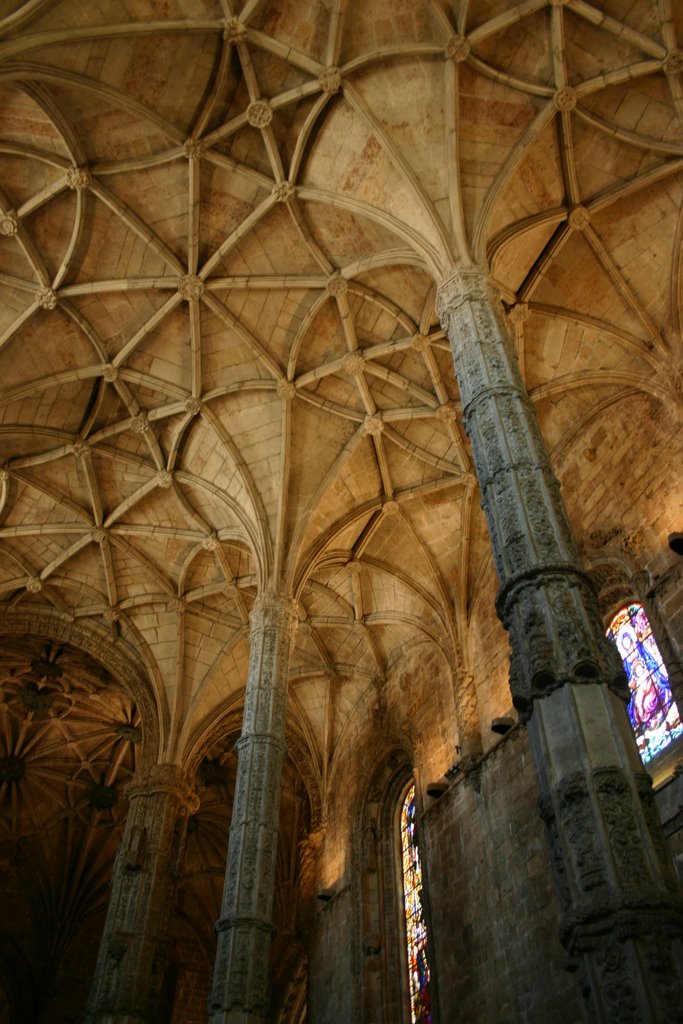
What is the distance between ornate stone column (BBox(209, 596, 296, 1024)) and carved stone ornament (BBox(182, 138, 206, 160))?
7.85 meters

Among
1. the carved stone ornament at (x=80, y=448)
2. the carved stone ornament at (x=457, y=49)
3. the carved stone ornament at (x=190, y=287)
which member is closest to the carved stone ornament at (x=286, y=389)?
the carved stone ornament at (x=190, y=287)

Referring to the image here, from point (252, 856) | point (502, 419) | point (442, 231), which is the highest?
point (442, 231)

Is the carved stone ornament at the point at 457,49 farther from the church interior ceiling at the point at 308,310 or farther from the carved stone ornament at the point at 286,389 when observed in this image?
the carved stone ornament at the point at 286,389

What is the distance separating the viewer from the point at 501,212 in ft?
43.1

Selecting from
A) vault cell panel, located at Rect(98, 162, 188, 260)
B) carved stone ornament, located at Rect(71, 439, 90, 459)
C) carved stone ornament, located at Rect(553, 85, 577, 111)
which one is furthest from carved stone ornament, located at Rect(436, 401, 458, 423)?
carved stone ornament, located at Rect(71, 439, 90, 459)

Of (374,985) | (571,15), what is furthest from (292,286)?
(374,985)

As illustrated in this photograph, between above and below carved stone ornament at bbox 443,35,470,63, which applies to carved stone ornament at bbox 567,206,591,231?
below

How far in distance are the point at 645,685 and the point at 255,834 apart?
624 centimetres

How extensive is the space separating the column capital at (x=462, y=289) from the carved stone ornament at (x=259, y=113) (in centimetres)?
459

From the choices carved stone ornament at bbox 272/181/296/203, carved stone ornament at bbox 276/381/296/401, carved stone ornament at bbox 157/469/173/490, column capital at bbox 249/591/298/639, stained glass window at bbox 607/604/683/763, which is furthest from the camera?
carved stone ornament at bbox 157/469/173/490

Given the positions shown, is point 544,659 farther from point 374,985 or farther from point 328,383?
point 374,985

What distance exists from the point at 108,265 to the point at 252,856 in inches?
416

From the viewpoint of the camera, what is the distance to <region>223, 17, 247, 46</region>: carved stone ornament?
499 inches

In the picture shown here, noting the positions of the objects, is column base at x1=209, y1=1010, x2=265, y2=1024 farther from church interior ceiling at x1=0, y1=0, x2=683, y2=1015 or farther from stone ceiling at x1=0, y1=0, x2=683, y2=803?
stone ceiling at x1=0, y1=0, x2=683, y2=803
